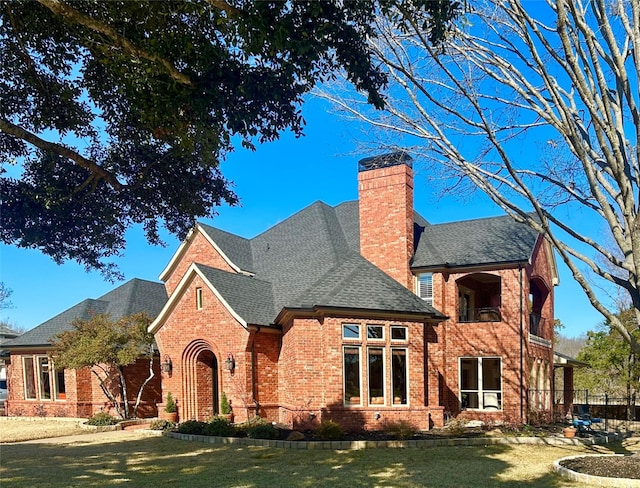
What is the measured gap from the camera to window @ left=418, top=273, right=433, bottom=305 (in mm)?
19219

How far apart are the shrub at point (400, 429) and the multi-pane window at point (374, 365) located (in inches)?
24.5

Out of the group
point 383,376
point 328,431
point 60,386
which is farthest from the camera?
point 60,386

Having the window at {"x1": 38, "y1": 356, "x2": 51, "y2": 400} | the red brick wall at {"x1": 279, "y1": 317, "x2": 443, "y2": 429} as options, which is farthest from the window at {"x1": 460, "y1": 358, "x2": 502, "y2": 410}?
the window at {"x1": 38, "y1": 356, "x2": 51, "y2": 400}

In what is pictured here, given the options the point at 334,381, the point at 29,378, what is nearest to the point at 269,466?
the point at 334,381

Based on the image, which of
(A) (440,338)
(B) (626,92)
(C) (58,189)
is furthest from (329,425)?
(B) (626,92)

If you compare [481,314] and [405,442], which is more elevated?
[481,314]

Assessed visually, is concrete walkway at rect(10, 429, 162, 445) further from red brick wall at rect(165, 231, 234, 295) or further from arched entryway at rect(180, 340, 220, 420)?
red brick wall at rect(165, 231, 234, 295)

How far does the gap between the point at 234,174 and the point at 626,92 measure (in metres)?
7.81

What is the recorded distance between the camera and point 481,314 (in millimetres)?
19547

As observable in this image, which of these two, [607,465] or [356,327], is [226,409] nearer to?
[356,327]

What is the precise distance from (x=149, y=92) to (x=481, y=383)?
15.1 meters

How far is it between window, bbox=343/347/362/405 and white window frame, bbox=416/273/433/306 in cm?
445

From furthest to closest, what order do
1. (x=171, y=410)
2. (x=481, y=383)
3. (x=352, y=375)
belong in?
(x=481, y=383), (x=171, y=410), (x=352, y=375)

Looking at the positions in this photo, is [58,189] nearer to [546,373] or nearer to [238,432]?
[238,432]
